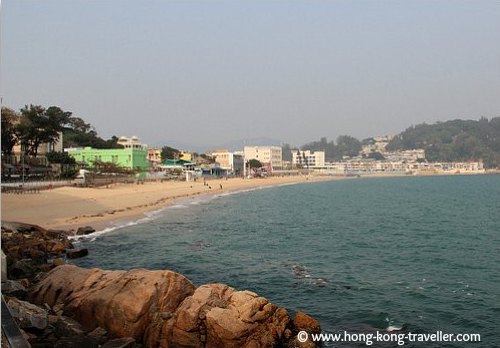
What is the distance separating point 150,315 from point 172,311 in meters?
0.50

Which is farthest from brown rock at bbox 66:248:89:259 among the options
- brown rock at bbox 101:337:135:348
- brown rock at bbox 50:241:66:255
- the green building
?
the green building

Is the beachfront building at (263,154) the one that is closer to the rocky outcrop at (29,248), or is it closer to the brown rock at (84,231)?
the brown rock at (84,231)

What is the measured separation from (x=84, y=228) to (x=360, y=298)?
19592 millimetres

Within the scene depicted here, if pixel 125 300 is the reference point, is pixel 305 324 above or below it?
below

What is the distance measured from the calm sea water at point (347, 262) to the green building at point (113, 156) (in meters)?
48.1

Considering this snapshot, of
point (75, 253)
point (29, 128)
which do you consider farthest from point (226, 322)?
point (29, 128)

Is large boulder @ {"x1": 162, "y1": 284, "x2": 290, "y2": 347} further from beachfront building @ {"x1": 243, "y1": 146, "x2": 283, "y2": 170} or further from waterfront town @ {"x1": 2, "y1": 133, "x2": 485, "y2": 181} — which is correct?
beachfront building @ {"x1": 243, "y1": 146, "x2": 283, "y2": 170}

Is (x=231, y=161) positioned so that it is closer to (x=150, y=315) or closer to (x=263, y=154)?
(x=263, y=154)

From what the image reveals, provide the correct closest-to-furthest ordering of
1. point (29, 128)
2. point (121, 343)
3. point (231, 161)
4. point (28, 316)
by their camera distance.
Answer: point (121, 343)
point (28, 316)
point (29, 128)
point (231, 161)

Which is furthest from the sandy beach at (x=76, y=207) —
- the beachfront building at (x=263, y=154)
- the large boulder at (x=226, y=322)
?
the beachfront building at (x=263, y=154)

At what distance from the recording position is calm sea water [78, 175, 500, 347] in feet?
43.4

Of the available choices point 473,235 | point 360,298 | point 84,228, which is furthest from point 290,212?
point 360,298

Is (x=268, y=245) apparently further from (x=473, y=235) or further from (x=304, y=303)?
(x=473, y=235)

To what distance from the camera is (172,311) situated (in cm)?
1070
